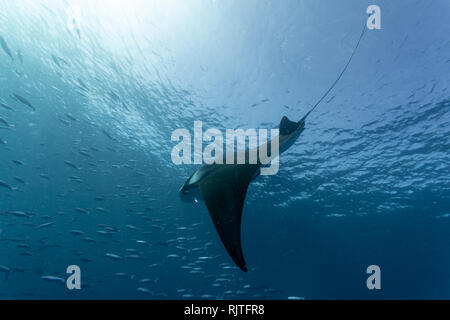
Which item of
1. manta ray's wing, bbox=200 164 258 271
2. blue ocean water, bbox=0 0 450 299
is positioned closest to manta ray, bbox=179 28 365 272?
manta ray's wing, bbox=200 164 258 271

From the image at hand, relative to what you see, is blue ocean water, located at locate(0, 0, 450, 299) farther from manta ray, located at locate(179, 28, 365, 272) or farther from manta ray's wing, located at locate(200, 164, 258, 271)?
manta ray's wing, located at locate(200, 164, 258, 271)

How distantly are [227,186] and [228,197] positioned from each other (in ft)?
0.72

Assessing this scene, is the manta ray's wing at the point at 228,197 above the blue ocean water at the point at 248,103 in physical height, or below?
below

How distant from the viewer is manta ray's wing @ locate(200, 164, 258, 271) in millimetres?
3652

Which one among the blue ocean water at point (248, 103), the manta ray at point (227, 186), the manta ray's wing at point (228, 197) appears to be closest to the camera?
the manta ray's wing at point (228, 197)

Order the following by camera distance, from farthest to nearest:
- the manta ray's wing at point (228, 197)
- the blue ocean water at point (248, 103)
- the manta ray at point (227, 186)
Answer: the blue ocean water at point (248, 103)
the manta ray at point (227, 186)
the manta ray's wing at point (228, 197)

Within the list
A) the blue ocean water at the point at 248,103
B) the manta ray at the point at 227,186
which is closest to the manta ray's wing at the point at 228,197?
the manta ray at the point at 227,186

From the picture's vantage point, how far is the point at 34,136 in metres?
25.8

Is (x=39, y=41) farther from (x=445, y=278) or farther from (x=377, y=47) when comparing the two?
(x=445, y=278)

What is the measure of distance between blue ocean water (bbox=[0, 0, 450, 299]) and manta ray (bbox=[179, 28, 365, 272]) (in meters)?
5.68

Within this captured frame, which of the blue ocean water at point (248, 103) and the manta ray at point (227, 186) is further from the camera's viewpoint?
the blue ocean water at point (248, 103)

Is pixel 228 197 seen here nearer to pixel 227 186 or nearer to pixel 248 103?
pixel 227 186

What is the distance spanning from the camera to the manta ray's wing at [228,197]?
365 cm

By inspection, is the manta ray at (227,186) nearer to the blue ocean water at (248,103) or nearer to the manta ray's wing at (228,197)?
the manta ray's wing at (228,197)
